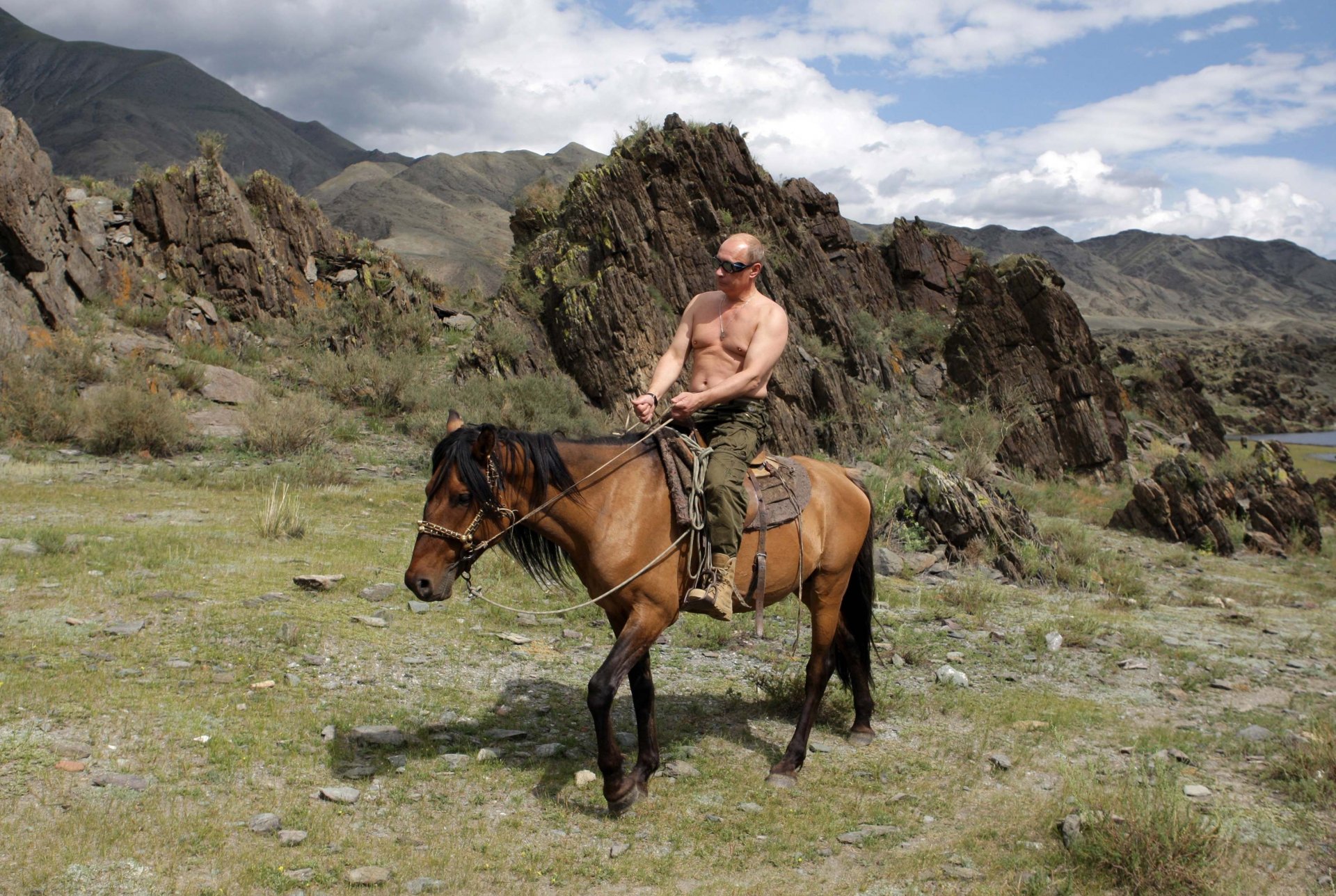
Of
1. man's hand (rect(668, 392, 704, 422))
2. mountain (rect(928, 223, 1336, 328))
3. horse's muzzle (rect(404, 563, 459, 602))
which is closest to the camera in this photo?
horse's muzzle (rect(404, 563, 459, 602))

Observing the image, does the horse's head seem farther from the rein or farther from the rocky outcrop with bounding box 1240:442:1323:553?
the rocky outcrop with bounding box 1240:442:1323:553

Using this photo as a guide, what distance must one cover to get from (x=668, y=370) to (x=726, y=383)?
467mm

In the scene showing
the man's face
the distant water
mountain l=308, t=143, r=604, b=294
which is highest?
mountain l=308, t=143, r=604, b=294

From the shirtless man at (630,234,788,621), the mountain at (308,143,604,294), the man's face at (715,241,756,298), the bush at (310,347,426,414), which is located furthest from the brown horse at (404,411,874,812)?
the mountain at (308,143,604,294)

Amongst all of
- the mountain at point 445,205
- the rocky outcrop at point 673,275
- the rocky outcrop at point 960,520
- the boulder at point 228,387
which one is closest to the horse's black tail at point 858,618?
the rocky outcrop at point 960,520

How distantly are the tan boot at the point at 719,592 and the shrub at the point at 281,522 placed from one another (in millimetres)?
6773

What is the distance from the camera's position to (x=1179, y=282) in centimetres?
17175

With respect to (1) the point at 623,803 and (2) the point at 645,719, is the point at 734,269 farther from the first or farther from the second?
(1) the point at 623,803

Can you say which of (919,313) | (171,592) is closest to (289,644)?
(171,592)

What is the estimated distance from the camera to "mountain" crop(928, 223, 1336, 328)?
144750 mm

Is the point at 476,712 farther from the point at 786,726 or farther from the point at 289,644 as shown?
the point at 786,726

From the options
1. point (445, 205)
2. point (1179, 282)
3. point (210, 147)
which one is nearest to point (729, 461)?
point (210, 147)

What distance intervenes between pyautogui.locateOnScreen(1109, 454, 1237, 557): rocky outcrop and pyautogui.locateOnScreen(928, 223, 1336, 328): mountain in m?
109

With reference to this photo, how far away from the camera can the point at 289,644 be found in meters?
6.51
